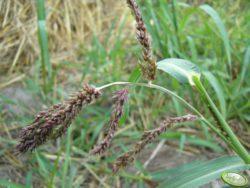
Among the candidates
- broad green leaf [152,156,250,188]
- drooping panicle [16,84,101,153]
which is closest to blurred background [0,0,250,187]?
broad green leaf [152,156,250,188]

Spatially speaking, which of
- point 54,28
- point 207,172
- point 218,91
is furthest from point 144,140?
point 54,28

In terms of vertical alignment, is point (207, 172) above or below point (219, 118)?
below

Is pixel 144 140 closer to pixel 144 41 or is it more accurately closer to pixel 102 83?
pixel 144 41

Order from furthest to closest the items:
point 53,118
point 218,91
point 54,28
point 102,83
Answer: point 54,28, point 102,83, point 218,91, point 53,118

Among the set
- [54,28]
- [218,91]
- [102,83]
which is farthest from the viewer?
[54,28]

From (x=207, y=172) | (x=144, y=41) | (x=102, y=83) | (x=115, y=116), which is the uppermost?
(x=144, y=41)

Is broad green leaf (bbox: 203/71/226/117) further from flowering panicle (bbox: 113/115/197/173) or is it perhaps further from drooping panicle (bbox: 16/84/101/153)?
drooping panicle (bbox: 16/84/101/153)

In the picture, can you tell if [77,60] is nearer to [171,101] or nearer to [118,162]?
[171,101]

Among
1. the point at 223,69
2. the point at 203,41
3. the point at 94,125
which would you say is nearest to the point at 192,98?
the point at 223,69
